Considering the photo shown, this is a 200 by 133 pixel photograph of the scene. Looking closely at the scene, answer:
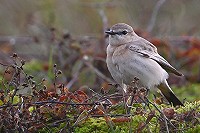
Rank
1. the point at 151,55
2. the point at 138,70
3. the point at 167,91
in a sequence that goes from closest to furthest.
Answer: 1. the point at 138,70
2. the point at 151,55
3. the point at 167,91

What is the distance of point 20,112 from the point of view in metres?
4.88

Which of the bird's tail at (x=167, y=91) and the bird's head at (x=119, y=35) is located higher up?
the bird's head at (x=119, y=35)

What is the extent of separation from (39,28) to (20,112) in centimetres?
733

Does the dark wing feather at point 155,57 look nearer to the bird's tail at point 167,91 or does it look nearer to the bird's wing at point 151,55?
the bird's wing at point 151,55

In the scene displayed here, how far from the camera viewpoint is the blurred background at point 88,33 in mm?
10398

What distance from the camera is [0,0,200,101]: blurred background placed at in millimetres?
10398

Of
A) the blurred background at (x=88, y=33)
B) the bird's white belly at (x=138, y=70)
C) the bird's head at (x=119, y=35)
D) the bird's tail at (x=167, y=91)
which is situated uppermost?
the blurred background at (x=88, y=33)

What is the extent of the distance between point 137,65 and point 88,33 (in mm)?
8278

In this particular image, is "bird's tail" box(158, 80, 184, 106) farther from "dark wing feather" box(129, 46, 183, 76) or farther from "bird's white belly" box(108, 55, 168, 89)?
"bird's white belly" box(108, 55, 168, 89)

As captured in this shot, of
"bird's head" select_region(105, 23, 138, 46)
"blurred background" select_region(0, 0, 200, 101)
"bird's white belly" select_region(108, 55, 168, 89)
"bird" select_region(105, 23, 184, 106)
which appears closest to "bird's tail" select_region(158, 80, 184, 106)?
"bird" select_region(105, 23, 184, 106)

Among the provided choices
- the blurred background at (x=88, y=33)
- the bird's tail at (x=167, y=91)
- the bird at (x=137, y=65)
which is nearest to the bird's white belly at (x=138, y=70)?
the bird at (x=137, y=65)

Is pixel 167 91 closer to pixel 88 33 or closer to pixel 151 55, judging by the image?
pixel 151 55

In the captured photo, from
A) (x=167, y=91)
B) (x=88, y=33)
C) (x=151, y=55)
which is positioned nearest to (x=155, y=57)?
(x=151, y=55)

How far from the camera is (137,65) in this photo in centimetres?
647
